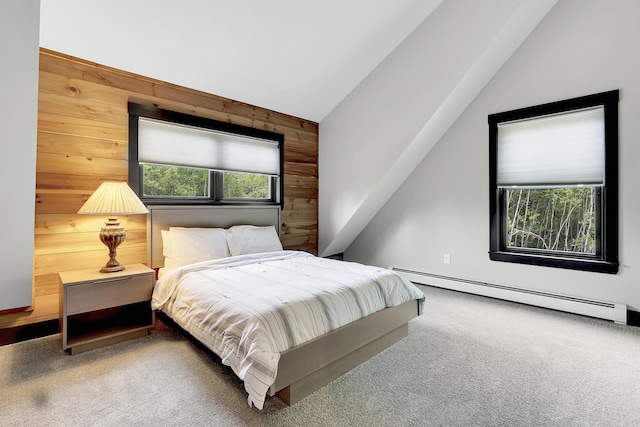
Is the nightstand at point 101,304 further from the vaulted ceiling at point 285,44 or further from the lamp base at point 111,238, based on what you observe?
the vaulted ceiling at point 285,44

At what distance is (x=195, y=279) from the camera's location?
2.31 meters

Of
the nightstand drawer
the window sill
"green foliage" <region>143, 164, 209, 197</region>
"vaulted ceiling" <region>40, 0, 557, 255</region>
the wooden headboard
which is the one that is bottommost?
the nightstand drawer

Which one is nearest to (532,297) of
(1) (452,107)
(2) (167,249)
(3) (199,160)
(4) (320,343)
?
(1) (452,107)

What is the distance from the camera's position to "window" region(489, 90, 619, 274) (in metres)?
2.73

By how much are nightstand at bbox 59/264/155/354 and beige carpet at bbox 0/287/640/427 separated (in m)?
0.09

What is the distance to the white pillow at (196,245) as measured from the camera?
2.84 meters

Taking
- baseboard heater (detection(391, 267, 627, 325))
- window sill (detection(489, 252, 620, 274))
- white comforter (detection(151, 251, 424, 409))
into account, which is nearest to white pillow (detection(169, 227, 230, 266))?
white comforter (detection(151, 251, 424, 409))

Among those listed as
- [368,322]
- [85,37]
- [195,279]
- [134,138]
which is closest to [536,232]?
[368,322]

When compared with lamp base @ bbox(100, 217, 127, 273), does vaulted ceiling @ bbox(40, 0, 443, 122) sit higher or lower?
higher

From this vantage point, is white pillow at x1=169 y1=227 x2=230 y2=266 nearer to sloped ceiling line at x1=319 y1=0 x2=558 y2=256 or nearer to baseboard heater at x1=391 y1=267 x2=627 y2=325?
sloped ceiling line at x1=319 y1=0 x2=558 y2=256

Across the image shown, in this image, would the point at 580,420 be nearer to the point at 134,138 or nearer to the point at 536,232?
the point at 536,232

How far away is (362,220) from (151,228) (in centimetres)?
257

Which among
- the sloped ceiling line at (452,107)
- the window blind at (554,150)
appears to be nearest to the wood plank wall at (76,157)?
the sloped ceiling line at (452,107)

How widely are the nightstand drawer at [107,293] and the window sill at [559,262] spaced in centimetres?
337
